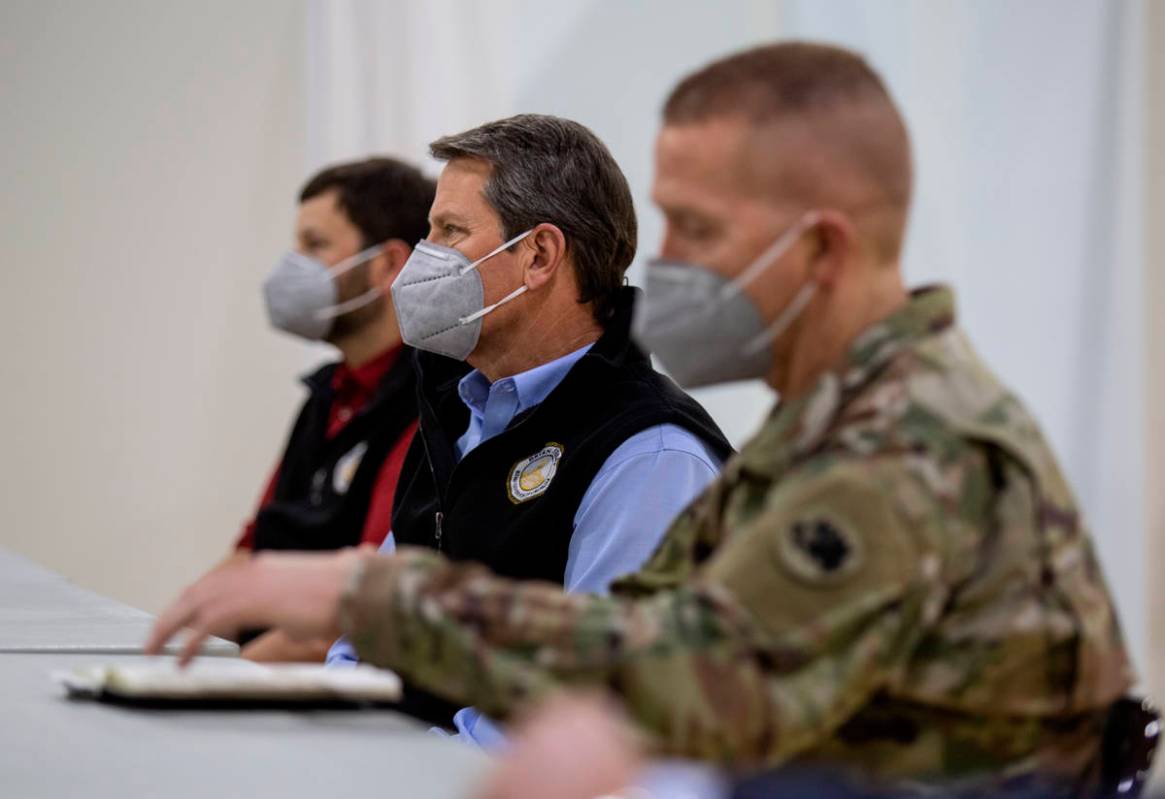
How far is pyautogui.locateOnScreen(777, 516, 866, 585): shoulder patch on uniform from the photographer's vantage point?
1073mm

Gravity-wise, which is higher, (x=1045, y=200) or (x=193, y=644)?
(x=1045, y=200)

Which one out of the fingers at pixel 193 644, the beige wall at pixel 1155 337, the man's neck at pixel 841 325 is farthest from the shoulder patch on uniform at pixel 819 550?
the beige wall at pixel 1155 337

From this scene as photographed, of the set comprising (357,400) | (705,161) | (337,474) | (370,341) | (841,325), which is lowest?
(337,474)

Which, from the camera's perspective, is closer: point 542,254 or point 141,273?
point 542,254

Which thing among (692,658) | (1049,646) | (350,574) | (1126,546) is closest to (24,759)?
(350,574)

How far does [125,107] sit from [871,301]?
414cm

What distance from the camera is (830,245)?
48.9 inches

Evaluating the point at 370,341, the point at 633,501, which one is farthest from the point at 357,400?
the point at 633,501

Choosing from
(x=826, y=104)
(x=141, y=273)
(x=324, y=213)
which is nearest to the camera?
(x=826, y=104)

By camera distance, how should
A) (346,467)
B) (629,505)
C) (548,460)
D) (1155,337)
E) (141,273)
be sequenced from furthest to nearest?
(141,273) < (1155,337) < (346,467) < (548,460) < (629,505)

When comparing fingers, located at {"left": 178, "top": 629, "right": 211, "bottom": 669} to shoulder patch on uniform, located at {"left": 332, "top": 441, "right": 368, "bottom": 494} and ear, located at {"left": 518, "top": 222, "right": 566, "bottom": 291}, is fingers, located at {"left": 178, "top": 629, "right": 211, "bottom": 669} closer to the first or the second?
ear, located at {"left": 518, "top": 222, "right": 566, "bottom": 291}

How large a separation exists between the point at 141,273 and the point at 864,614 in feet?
13.9

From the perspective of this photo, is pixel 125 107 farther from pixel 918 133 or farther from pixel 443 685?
pixel 443 685

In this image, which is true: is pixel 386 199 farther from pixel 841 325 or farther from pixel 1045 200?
pixel 841 325
